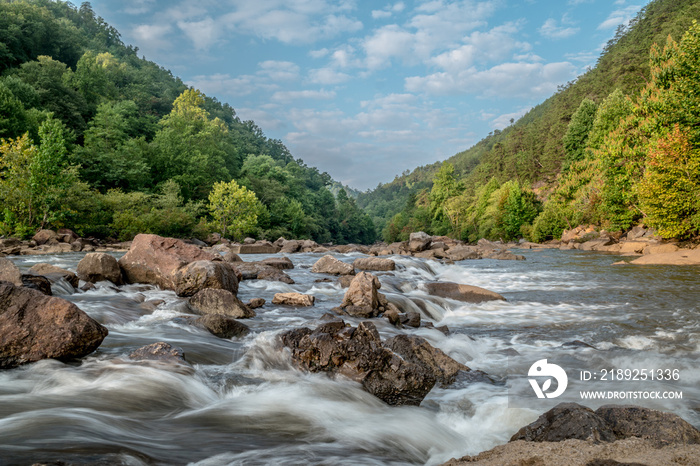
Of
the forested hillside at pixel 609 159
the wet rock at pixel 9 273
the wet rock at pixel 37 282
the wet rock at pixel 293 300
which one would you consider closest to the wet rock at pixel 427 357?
the wet rock at pixel 293 300

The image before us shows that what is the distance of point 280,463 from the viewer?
3363mm

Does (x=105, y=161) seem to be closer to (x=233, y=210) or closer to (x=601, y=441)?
(x=233, y=210)

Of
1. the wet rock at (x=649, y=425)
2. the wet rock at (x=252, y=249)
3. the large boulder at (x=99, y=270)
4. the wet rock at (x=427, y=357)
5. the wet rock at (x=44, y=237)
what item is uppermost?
the wet rock at (x=44, y=237)

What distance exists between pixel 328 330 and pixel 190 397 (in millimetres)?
2131

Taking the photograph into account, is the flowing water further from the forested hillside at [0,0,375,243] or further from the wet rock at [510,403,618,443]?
the forested hillside at [0,0,375,243]

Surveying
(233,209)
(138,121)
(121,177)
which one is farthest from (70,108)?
(233,209)

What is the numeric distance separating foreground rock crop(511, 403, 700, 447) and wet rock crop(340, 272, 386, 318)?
20.8ft

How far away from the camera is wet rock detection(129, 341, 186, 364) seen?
564 centimetres

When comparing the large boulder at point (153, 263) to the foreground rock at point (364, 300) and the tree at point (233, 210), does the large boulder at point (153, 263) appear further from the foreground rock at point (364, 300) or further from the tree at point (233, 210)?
the tree at point (233, 210)

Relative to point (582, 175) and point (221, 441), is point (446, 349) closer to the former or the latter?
point (221, 441)

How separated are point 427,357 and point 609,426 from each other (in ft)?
10.1

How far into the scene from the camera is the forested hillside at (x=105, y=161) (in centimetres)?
2944

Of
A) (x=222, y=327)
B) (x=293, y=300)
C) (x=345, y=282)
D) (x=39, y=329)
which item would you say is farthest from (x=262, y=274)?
(x=39, y=329)

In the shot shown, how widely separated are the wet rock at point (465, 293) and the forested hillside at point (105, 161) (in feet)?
94.5
